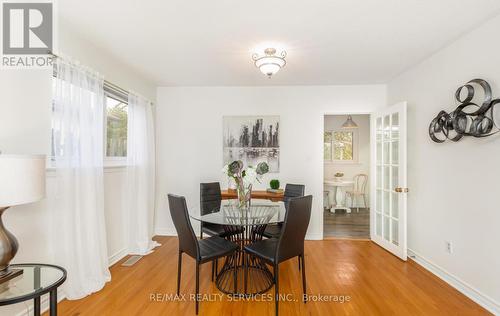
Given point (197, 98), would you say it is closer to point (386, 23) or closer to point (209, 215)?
point (209, 215)

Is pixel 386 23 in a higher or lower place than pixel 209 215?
higher

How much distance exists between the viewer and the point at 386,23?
2.07m

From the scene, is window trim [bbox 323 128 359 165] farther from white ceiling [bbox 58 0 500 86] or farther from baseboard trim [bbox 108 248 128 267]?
baseboard trim [bbox 108 248 128 267]

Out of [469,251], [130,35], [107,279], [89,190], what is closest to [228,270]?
[107,279]

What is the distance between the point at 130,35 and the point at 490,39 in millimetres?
3370

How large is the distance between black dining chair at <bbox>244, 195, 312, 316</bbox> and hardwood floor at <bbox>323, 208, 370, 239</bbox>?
83.0 inches

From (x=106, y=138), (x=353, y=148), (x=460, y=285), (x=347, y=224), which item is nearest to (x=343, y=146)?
(x=353, y=148)

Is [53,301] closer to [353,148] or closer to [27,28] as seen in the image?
[27,28]

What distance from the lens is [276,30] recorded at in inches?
85.6

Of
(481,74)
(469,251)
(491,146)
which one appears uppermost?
(481,74)

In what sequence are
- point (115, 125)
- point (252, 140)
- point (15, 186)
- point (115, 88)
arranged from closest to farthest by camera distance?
1. point (15, 186)
2. point (115, 88)
3. point (115, 125)
4. point (252, 140)

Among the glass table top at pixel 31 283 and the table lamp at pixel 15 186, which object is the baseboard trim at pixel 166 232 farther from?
the table lamp at pixel 15 186

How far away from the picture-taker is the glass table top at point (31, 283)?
1.26 meters

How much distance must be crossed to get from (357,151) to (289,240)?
4.85 meters
